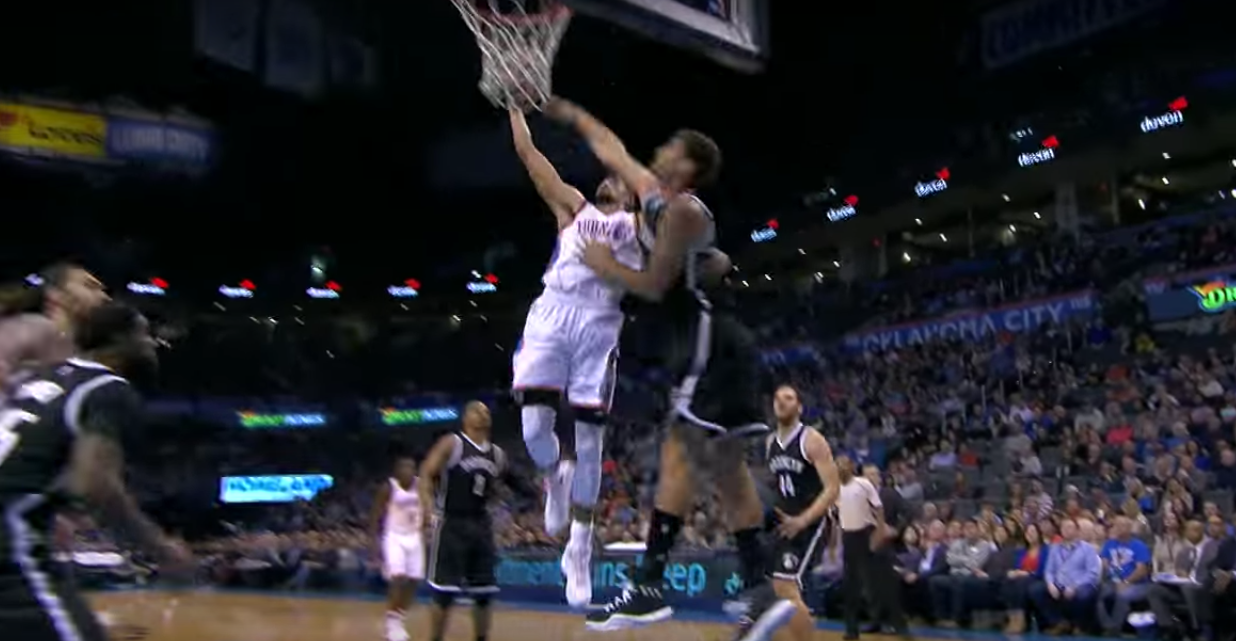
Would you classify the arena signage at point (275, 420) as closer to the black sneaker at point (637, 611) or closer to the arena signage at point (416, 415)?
the arena signage at point (416, 415)

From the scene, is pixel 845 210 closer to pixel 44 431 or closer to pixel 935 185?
pixel 935 185

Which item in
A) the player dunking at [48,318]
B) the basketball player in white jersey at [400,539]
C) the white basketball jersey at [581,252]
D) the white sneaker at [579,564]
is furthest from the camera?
the basketball player in white jersey at [400,539]

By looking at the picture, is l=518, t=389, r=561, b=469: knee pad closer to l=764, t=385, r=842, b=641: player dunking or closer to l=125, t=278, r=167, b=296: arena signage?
l=764, t=385, r=842, b=641: player dunking

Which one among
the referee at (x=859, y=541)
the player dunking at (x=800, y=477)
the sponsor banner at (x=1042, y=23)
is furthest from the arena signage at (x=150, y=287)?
the player dunking at (x=800, y=477)

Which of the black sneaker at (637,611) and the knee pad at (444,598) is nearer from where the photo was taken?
the black sneaker at (637,611)

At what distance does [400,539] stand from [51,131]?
9.30 m

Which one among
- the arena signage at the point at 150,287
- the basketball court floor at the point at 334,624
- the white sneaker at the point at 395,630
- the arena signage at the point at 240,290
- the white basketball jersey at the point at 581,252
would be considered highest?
the arena signage at the point at 240,290

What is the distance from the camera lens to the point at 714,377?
4.90 m

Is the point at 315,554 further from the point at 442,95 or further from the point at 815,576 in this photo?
the point at 815,576

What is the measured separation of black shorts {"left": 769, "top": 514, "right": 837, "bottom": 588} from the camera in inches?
257

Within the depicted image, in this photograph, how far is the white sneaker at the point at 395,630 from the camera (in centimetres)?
1015

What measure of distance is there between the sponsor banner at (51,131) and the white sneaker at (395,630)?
9993 mm

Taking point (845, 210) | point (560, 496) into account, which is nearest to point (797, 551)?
point (560, 496)

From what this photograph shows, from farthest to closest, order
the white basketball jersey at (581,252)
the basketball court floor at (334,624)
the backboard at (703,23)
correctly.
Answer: the basketball court floor at (334,624) < the backboard at (703,23) < the white basketball jersey at (581,252)
